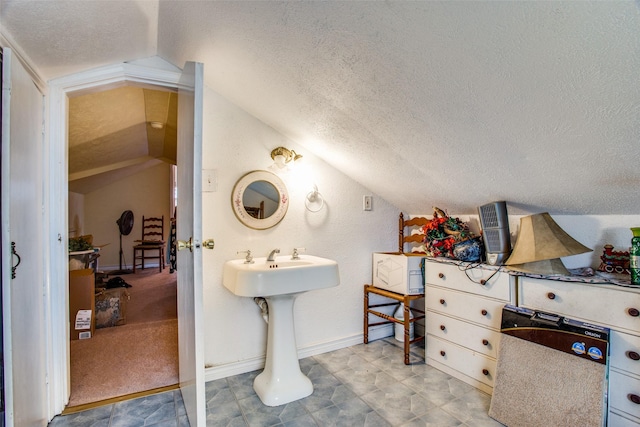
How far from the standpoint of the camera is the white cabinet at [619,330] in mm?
1319

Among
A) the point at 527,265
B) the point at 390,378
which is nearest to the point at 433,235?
the point at 527,265

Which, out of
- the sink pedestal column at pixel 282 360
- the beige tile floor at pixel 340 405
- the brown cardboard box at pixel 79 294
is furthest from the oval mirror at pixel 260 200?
the brown cardboard box at pixel 79 294

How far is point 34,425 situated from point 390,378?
1.83 m

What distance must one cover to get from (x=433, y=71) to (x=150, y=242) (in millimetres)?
6387

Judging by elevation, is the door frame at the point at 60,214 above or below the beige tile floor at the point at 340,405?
above

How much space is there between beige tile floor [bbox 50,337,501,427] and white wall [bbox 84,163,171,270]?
550 cm

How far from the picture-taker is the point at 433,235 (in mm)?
2264

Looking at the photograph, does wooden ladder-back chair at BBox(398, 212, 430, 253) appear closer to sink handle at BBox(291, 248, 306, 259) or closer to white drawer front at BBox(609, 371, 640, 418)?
sink handle at BBox(291, 248, 306, 259)

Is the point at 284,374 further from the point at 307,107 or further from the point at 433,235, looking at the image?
the point at 307,107

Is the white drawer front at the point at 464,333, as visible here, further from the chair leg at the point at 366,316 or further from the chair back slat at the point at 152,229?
the chair back slat at the point at 152,229

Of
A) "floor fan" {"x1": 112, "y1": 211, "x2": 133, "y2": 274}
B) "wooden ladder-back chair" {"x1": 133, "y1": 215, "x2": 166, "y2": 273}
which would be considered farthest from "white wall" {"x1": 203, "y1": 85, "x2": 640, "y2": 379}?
"floor fan" {"x1": 112, "y1": 211, "x2": 133, "y2": 274}

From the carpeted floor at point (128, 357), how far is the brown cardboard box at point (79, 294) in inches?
4.7

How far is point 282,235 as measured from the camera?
2.29m

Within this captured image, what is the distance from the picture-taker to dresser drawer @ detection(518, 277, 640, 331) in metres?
1.35
